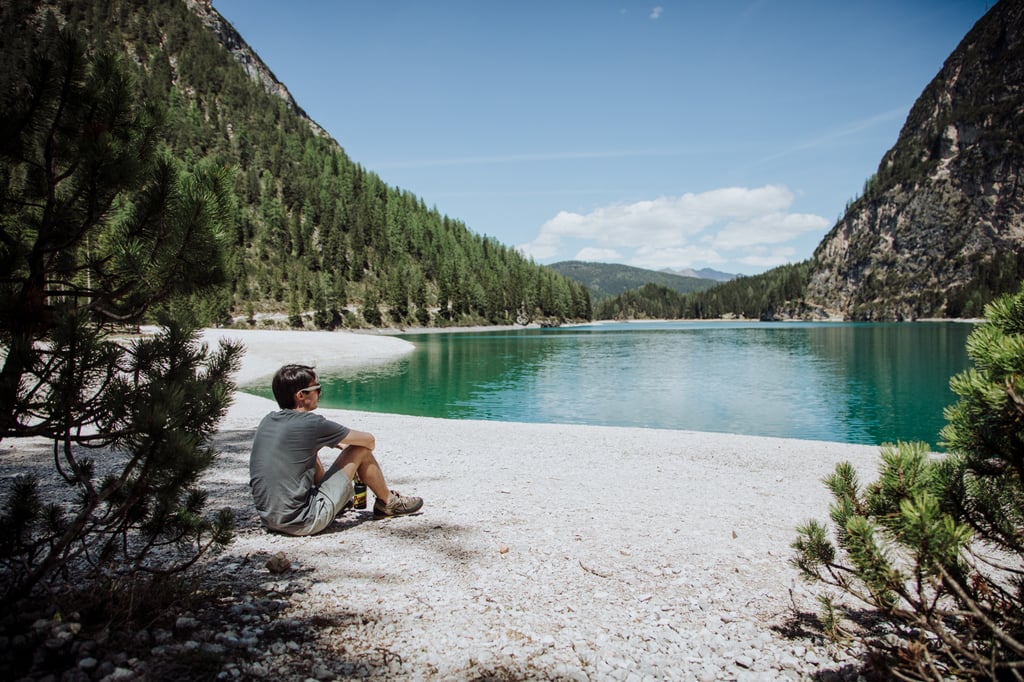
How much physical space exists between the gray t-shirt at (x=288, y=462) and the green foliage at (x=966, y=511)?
14.1ft

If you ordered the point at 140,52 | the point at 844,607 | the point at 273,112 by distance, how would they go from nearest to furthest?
the point at 844,607 < the point at 140,52 < the point at 273,112

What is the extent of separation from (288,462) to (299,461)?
0.10 m

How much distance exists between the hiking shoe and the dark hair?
5.62ft

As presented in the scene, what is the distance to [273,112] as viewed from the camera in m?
156

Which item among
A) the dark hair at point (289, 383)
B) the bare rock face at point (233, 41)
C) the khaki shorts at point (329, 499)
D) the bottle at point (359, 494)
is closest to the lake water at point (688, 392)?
the bottle at point (359, 494)

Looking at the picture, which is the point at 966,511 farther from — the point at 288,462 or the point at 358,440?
the point at 288,462

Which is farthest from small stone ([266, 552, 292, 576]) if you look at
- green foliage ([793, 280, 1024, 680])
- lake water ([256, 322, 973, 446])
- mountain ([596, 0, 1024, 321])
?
mountain ([596, 0, 1024, 321])

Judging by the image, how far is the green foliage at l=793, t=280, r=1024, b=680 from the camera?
2326mm

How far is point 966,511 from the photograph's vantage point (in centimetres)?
271

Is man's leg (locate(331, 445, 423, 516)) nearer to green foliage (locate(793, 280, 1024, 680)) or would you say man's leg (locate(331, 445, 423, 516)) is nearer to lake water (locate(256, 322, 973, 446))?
green foliage (locate(793, 280, 1024, 680))

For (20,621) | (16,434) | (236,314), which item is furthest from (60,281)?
(236,314)

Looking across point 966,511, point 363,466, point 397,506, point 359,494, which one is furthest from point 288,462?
point 966,511

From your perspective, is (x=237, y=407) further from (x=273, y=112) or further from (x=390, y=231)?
(x=273, y=112)

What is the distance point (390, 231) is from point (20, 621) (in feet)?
483
